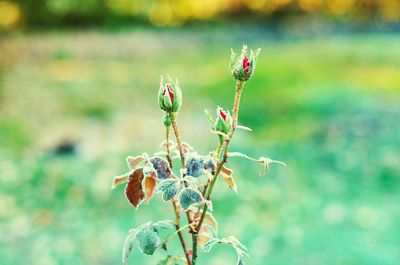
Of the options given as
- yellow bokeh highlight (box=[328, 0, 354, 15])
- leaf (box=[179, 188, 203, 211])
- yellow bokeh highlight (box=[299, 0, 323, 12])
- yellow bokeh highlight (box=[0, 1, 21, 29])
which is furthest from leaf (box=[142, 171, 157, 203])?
yellow bokeh highlight (box=[328, 0, 354, 15])

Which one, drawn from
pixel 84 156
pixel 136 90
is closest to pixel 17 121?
pixel 84 156

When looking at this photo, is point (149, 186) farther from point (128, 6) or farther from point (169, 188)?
point (128, 6)

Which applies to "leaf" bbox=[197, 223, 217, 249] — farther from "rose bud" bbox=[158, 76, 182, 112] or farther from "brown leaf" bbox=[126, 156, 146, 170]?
"rose bud" bbox=[158, 76, 182, 112]

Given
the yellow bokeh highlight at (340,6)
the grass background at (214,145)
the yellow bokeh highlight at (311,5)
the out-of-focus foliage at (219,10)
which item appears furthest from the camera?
the yellow bokeh highlight at (340,6)

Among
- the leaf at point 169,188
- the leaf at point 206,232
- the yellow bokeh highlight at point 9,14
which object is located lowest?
the leaf at point 169,188

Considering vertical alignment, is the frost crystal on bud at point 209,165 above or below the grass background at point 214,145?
below

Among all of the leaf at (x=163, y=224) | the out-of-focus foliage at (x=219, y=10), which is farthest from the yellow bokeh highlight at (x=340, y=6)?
the leaf at (x=163, y=224)

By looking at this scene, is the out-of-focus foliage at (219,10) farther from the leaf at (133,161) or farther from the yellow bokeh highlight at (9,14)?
the leaf at (133,161)
